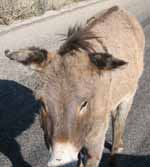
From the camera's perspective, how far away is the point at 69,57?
167 inches

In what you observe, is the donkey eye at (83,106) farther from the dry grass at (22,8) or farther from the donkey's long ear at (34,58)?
the dry grass at (22,8)

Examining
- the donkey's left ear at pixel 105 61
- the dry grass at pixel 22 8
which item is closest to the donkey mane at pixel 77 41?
the donkey's left ear at pixel 105 61

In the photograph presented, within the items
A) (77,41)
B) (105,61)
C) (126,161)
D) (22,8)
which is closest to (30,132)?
(126,161)

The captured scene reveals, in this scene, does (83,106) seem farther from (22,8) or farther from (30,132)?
(22,8)

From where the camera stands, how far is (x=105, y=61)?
13.6ft

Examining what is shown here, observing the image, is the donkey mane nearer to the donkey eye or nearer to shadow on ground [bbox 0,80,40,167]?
the donkey eye

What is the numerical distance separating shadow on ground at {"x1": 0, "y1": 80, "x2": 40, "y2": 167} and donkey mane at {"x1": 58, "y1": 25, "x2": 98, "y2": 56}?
6.82ft

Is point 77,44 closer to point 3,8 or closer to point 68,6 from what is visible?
point 3,8

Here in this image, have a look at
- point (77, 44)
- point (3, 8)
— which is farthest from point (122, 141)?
point (3, 8)

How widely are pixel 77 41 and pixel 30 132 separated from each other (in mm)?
2707

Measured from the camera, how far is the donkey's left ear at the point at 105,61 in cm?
412

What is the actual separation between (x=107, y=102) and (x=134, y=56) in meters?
1.36

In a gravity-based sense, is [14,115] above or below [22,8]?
above

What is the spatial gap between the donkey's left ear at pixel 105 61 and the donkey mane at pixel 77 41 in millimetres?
254
